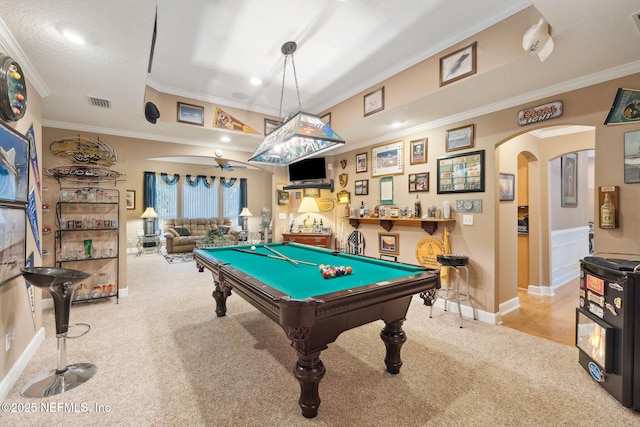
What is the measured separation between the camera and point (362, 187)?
5.01 meters

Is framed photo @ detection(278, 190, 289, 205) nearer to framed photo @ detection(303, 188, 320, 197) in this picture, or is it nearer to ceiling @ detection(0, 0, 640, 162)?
framed photo @ detection(303, 188, 320, 197)

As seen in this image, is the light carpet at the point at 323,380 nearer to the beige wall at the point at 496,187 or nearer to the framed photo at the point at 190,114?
the beige wall at the point at 496,187

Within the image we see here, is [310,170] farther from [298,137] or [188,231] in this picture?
[188,231]

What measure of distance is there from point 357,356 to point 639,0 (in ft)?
10.4

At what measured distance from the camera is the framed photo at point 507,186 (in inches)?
142

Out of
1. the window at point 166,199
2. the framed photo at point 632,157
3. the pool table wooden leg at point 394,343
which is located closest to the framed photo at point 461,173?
the framed photo at point 632,157

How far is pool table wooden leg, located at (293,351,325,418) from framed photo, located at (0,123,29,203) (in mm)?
2485

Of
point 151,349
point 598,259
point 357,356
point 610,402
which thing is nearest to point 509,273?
point 598,259

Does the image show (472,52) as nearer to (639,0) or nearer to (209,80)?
(639,0)

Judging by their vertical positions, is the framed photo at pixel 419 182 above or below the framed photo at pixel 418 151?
below

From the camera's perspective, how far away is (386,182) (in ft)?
15.0

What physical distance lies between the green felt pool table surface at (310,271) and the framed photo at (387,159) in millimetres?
2048

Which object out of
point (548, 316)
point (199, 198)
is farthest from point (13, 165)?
point (199, 198)

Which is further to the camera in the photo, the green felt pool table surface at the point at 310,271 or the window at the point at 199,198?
the window at the point at 199,198
